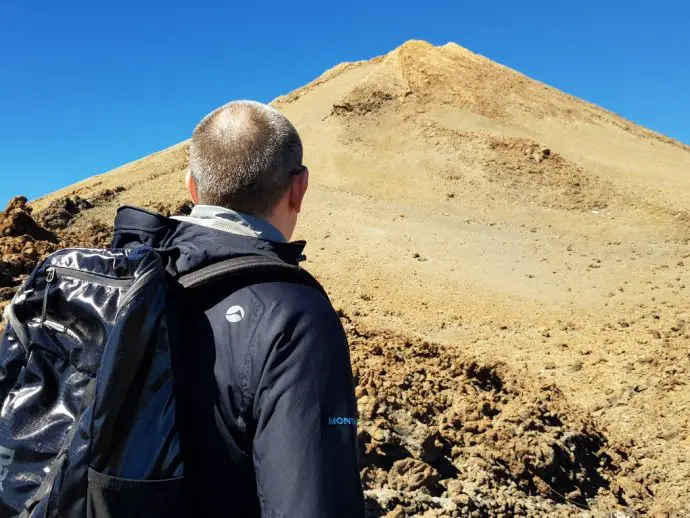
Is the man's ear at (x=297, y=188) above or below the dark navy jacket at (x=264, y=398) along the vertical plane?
above

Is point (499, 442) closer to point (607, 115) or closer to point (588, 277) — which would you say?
point (588, 277)

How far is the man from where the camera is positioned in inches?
50.3

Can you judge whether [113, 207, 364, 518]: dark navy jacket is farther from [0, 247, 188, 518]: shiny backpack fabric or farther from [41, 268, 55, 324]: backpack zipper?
[41, 268, 55, 324]: backpack zipper

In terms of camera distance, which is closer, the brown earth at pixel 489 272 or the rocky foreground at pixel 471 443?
the rocky foreground at pixel 471 443

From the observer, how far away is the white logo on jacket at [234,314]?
1.38m

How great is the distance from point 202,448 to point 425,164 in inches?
778

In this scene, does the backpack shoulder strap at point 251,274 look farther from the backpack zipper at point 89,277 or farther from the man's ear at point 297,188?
the man's ear at point 297,188

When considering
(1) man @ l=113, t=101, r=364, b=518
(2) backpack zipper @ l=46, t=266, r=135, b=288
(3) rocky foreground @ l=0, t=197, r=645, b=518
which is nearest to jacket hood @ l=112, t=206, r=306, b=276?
(1) man @ l=113, t=101, r=364, b=518

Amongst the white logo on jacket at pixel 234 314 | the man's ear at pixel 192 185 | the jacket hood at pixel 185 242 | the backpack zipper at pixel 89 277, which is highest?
the man's ear at pixel 192 185

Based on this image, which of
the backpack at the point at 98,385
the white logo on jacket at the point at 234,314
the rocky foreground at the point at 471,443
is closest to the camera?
the backpack at the point at 98,385

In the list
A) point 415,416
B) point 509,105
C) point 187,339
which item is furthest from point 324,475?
point 509,105

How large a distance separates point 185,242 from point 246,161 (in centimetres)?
22

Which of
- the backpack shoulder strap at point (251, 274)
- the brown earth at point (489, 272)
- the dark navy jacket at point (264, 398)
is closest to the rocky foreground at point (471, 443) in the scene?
the brown earth at point (489, 272)

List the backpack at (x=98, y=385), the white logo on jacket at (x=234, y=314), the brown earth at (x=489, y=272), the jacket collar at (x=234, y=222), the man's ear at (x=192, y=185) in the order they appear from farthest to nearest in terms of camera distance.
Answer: the brown earth at (x=489, y=272) < the man's ear at (x=192, y=185) < the jacket collar at (x=234, y=222) < the white logo on jacket at (x=234, y=314) < the backpack at (x=98, y=385)
